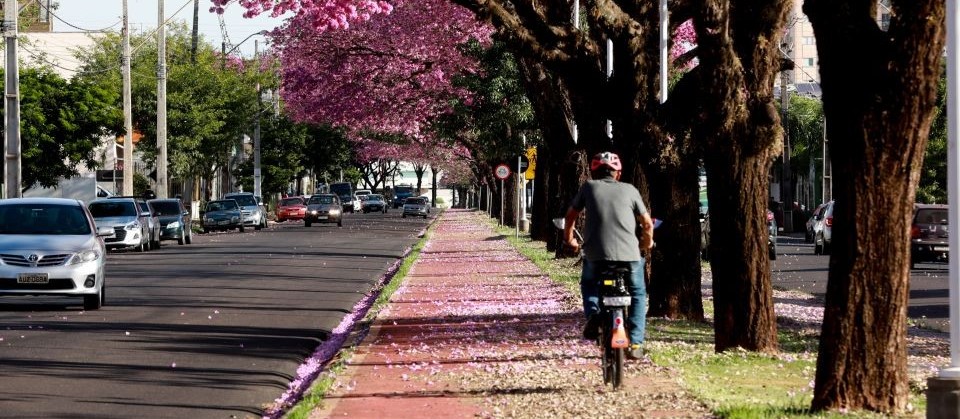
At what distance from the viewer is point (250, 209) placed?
6725 cm

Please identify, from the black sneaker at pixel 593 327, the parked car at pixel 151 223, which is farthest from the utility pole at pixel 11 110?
the black sneaker at pixel 593 327

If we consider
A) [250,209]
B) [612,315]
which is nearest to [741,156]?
[612,315]

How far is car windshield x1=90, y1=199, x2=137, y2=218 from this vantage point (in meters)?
43.1

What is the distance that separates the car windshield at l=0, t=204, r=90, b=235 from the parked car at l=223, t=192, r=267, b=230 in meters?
43.8

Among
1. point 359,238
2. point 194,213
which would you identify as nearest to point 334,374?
point 359,238

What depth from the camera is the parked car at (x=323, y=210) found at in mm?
71000

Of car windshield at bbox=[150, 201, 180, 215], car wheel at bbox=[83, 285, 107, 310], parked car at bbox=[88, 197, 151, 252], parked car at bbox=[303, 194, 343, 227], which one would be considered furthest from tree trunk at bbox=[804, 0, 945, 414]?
parked car at bbox=[303, 194, 343, 227]

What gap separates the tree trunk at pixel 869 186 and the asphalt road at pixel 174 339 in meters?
3.98

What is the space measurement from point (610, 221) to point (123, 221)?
32.4 m

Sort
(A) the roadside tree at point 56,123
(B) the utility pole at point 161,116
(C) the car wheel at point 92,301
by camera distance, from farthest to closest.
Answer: (B) the utility pole at point 161,116 < (A) the roadside tree at point 56,123 < (C) the car wheel at point 92,301

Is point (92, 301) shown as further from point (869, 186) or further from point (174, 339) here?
point (869, 186)

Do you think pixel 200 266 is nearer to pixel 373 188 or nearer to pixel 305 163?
pixel 305 163

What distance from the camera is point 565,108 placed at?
34.7m

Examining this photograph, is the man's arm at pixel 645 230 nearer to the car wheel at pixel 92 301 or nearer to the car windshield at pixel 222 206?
the car wheel at pixel 92 301
